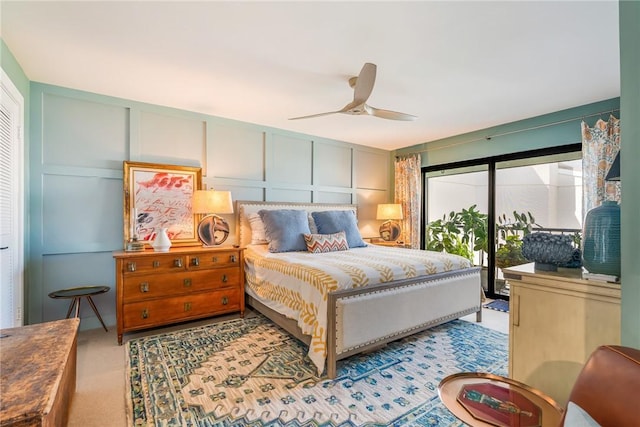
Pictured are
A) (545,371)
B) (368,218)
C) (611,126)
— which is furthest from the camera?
(368,218)

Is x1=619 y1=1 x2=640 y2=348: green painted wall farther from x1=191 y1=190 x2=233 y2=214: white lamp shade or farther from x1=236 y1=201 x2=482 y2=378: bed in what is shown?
x1=191 y1=190 x2=233 y2=214: white lamp shade

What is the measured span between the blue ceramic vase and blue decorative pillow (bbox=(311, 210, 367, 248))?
9.30ft

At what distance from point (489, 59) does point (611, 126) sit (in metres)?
1.89

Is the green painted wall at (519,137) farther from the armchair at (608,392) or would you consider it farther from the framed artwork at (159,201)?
the framed artwork at (159,201)

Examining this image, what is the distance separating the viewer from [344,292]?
2.25m

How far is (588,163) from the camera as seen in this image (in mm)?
3266

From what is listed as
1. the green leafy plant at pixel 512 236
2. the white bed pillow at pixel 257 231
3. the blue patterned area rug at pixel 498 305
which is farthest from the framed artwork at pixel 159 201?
the green leafy plant at pixel 512 236

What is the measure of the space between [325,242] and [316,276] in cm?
129

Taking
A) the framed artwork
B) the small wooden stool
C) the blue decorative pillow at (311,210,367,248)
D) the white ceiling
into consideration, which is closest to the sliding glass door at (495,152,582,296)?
the white ceiling

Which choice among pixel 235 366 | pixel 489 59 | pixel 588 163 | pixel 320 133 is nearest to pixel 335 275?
pixel 235 366

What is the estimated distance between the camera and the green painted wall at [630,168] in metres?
1.10

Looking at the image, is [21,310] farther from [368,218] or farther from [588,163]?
[588,163]

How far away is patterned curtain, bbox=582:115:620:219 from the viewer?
3.09m

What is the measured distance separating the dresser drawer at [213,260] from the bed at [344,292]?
21 centimetres
